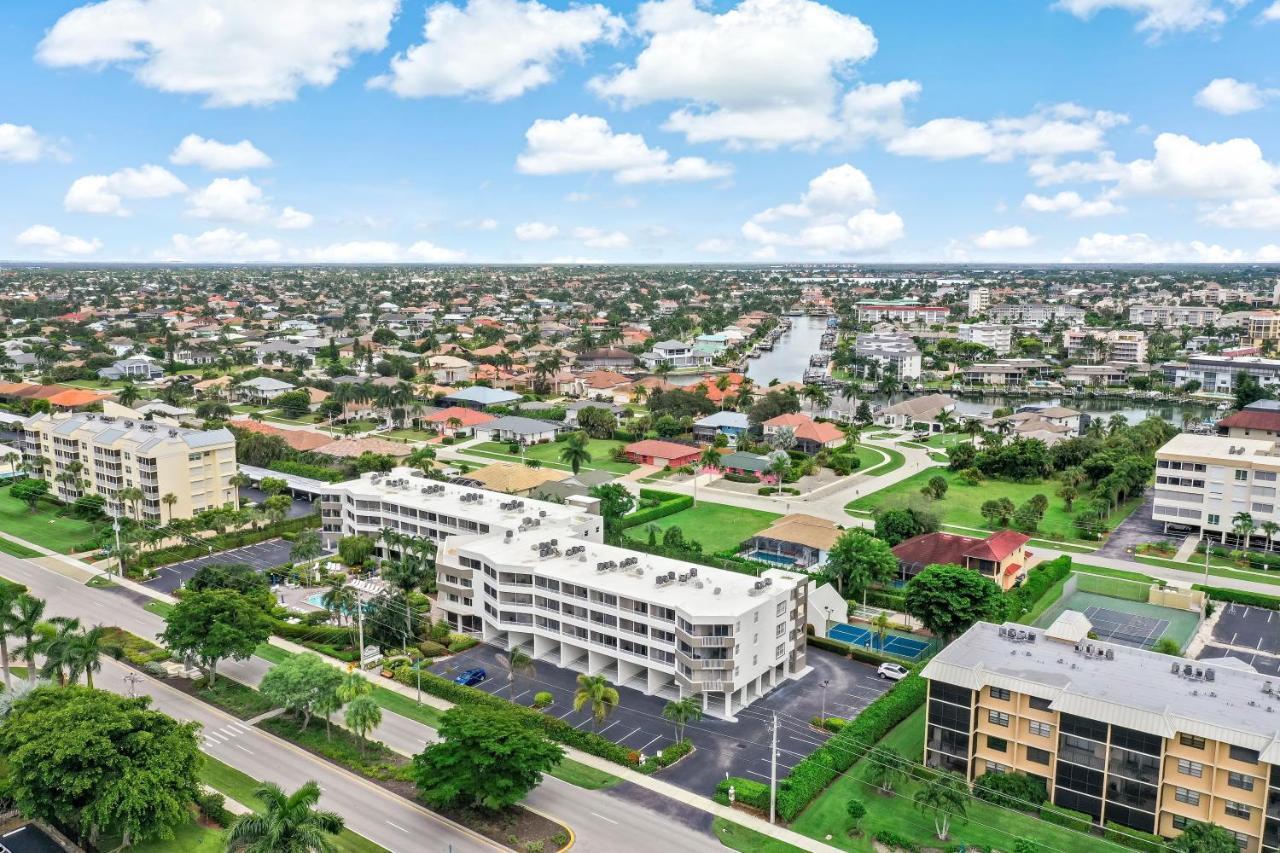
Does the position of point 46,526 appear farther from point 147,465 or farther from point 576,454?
point 576,454

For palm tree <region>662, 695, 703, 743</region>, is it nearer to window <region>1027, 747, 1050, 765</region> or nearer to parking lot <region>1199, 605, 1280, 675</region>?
window <region>1027, 747, 1050, 765</region>

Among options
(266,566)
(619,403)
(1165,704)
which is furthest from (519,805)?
(619,403)

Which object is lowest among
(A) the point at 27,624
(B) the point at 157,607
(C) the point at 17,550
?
(B) the point at 157,607

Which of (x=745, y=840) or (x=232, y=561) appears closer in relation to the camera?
(x=745, y=840)

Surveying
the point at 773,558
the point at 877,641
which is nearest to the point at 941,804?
the point at 877,641

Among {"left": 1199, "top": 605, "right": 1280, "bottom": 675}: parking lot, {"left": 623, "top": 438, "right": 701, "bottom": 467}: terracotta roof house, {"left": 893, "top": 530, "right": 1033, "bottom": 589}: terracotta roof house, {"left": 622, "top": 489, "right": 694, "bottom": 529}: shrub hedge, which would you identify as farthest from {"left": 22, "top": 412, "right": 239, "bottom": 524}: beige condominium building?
{"left": 1199, "top": 605, "right": 1280, "bottom": 675}: parking lot

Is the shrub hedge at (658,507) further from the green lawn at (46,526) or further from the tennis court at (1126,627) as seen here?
the green lawn at (46,526)

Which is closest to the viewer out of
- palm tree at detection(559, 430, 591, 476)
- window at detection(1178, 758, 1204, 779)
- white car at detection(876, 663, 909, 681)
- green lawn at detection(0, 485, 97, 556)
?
window at detection(1178, 758, 1204, 779)
